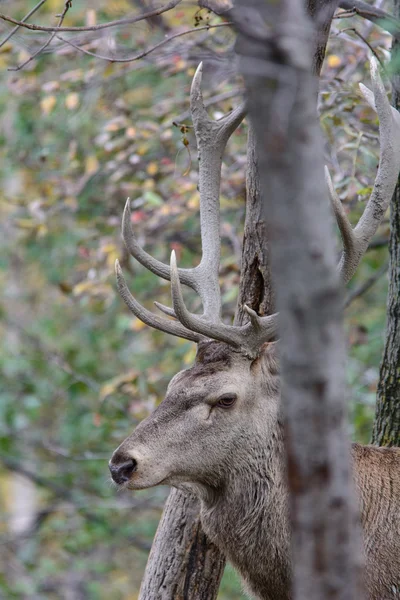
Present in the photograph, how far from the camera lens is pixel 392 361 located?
4.41 metres

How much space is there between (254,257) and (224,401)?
0.93 meters

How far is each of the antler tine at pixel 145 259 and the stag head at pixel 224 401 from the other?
18 centimetres

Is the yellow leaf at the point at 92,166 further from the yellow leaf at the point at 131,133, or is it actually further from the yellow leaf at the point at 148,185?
the yellow leaf at the point at 131,133

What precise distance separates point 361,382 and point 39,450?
225 inches

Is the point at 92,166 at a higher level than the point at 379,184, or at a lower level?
lower

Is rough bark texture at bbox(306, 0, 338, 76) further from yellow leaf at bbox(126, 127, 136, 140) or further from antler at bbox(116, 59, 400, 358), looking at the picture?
yellow leaf at bbox(126, 127, 136, 140)

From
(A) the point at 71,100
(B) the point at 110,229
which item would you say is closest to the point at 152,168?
(A) the point at 71,100

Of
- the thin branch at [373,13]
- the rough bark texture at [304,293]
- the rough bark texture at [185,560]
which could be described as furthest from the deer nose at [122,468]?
Answer: the thin branch at [373,13]

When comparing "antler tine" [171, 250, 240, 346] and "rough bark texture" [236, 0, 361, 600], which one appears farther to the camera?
"antler tine" [171, 250, 240, 346]

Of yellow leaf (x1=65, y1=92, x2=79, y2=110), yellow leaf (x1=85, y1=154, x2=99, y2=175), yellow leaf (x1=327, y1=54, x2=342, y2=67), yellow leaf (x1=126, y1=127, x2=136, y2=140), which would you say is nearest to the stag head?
yellow leaf (x1=327, y1=54, x2=342, y2=67)

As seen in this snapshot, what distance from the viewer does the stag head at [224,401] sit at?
360 centimetres

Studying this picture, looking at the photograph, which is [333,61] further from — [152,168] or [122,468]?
[122,468]

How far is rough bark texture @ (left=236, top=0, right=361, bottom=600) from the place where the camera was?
1526mm

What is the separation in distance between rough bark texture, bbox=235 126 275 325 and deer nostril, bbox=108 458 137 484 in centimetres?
110
